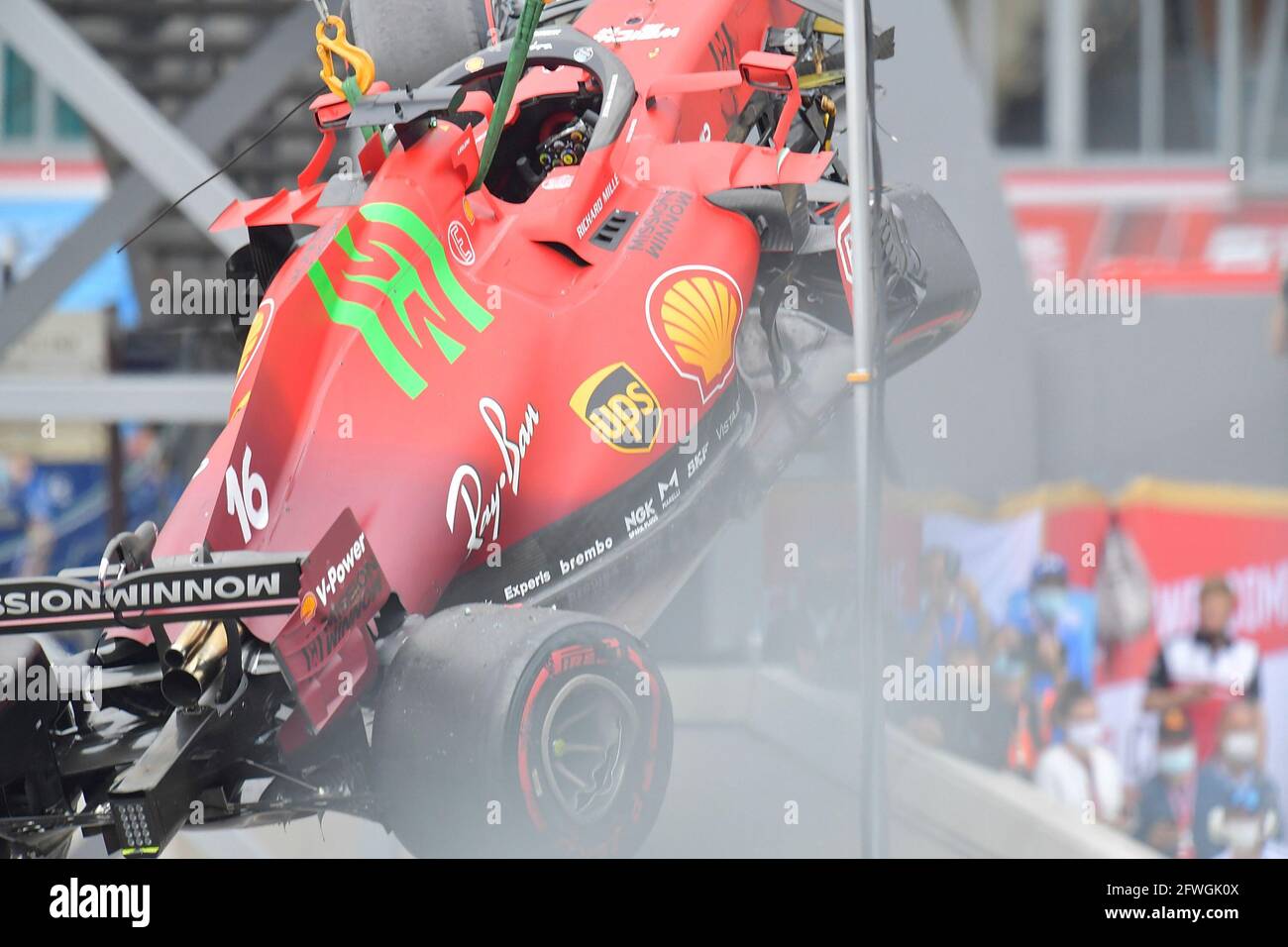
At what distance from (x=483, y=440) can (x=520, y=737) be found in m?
1.05

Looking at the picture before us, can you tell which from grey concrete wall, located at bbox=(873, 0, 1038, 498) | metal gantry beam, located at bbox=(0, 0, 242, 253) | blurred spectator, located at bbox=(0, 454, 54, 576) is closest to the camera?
grey concrete wall, located at bbox=(873, 0, 1038, 498)

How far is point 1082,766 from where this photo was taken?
6.45 metres

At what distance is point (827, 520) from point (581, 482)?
2292 millimetres

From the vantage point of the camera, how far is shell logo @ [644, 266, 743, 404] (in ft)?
16.9

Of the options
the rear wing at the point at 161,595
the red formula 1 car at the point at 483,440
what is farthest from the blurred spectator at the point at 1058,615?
the rear wing at the point at 161,595

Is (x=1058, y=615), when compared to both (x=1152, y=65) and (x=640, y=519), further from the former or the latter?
(x=1152, y=65)

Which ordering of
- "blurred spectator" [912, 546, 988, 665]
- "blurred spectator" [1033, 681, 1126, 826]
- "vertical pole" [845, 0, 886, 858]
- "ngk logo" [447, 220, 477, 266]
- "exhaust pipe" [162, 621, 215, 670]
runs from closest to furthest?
1. "vertical pole" [845, 0, 886, 858]
2. "exhaust pipe" [162, 621, 215, 670]
3. "ngk logo" [447, 220, 477, 266]
4. "blurred spectator" [1033, 681, 1126, 826]
5. "blurred spectator" [912, 546, 988, 665]

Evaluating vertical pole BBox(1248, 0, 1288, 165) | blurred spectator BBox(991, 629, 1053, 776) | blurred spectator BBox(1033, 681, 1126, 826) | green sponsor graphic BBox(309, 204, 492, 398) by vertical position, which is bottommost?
blurred spectator BBox(1033, 681, 1126, 826)

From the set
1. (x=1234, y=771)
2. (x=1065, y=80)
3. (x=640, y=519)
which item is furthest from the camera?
(x=1065, y=80)

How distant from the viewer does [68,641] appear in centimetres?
1020

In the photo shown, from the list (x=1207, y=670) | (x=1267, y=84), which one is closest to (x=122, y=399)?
(x=1207, y=670)

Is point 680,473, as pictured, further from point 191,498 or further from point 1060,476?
point 1060,476

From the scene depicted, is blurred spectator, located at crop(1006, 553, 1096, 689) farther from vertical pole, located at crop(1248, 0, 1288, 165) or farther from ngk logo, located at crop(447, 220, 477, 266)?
vertical pole, located at crop(1248, 0, 1288, 165)

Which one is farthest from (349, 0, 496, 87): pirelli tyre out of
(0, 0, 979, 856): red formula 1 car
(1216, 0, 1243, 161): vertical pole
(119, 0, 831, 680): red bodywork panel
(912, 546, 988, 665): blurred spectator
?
(1216, 0, 1243, 161): vertical pole
